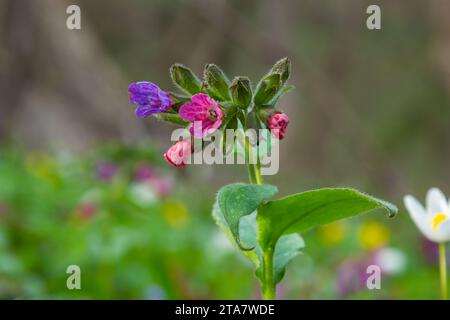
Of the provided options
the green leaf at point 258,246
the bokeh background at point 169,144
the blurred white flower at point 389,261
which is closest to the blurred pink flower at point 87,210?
the bokeh background at point 169,144

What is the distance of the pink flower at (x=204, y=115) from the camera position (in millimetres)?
710

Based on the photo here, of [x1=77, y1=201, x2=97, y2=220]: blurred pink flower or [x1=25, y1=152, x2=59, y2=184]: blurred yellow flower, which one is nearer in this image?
[x1=77, y1=201, x2=97, y2=220]: blurred pink flower

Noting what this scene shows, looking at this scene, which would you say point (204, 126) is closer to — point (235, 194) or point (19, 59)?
point (235, 194)

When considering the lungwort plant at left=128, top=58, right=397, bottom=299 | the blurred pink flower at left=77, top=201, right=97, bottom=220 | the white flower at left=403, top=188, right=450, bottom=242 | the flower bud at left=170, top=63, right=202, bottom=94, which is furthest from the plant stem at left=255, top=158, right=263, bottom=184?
the blurred pink flower at left=77, top=201, right=97, bottom=220

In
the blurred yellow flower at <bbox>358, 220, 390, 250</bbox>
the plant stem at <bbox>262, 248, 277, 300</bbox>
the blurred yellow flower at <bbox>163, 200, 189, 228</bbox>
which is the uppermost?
the blurred yellow flower at <bbox>163, 200, 189, 228</bbox>

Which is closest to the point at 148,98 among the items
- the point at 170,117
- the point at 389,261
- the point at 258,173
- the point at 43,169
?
the point at 170,117

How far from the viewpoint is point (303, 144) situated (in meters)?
7.54

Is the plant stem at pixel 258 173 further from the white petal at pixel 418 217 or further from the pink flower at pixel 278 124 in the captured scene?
the white petal at pixel 418 217

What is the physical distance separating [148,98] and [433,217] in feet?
1.31

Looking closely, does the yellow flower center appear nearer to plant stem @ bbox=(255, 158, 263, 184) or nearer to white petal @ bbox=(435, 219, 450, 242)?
white petal @ bbox=(435, 219, 450, 242)

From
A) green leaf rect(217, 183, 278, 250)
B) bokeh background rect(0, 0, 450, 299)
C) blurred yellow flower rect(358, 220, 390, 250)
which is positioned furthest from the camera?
blurred yellow flower rect(358, 220, 390, 250)

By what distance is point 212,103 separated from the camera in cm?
71

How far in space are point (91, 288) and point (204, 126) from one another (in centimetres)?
97

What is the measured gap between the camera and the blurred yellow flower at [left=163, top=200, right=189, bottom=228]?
2.21 metres
